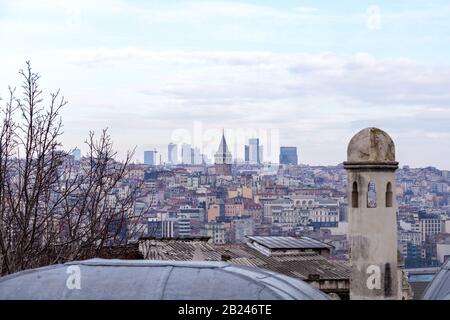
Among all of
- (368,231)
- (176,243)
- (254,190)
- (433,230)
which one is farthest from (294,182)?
(368,231)

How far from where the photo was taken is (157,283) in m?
5.46

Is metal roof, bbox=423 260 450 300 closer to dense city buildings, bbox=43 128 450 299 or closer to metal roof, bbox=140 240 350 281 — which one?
metal roof, bbox=140 240 350 281

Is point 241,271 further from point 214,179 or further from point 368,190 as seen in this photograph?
point 214,179

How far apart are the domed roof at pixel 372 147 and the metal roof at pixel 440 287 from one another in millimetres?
2487

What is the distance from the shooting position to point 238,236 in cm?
12369

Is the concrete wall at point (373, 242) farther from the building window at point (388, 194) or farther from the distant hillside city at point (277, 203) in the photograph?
the distant hillside city at point (277, 203)

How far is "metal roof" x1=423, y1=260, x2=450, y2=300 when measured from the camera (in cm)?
746

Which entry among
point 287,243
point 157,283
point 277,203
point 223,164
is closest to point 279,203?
point 277,203

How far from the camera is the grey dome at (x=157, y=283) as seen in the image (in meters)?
5.38

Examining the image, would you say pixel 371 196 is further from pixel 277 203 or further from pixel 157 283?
pixel 277 203

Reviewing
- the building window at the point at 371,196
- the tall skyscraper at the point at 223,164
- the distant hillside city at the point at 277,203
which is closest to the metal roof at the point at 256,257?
the building window at the point at 371,196

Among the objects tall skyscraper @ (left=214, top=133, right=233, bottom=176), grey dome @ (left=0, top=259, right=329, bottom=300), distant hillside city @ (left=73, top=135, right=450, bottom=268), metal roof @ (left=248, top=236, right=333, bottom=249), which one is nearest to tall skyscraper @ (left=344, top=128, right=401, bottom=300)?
grey dome @ (left=0, top=259, right=329, bottom=300)

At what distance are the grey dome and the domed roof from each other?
16.9 feet
